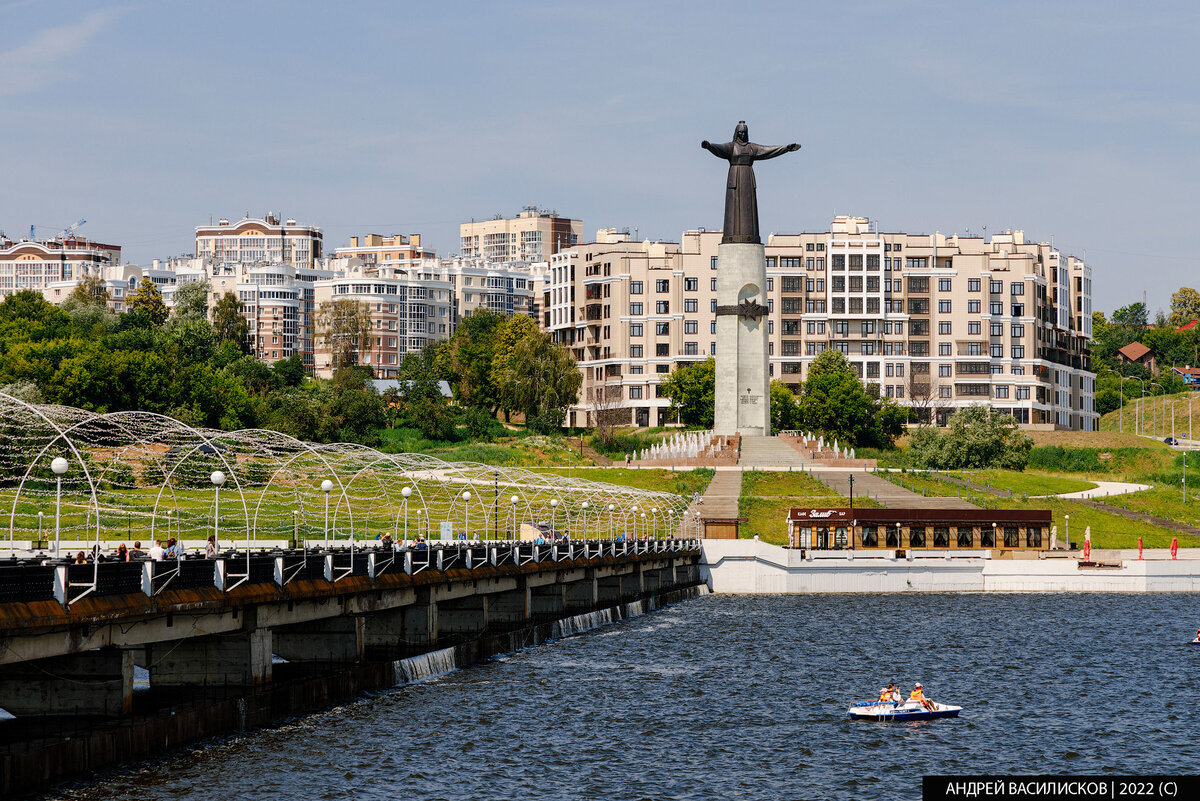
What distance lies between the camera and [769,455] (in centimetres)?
16750

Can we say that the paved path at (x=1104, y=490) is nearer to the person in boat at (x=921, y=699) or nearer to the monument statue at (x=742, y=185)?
the monument statue at (x=742, y=185)

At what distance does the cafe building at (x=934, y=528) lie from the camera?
128m

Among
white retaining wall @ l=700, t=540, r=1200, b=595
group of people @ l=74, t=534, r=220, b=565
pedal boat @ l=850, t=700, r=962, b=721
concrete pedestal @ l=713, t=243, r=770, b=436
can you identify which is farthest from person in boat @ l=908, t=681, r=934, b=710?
concrete pedestal @ l=713, t=243, r=770, b=436

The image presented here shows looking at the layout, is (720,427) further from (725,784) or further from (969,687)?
(725,784)

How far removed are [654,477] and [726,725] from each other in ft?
346

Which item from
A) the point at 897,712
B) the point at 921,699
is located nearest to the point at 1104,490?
the point at 921,699

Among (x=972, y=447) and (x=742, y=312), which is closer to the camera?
(x=742, y=312)

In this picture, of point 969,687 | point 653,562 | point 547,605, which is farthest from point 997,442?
point 969,687

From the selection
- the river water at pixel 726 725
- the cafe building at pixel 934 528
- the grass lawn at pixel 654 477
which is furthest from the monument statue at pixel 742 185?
the river water at pixel 726 725

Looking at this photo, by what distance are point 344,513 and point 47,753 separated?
76.9 meters

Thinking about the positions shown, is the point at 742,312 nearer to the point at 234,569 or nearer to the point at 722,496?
the point at 722,496

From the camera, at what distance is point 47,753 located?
134 feet

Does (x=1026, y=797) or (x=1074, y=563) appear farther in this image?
(x=1074, y=563)

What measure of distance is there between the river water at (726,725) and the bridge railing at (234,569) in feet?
15.9
